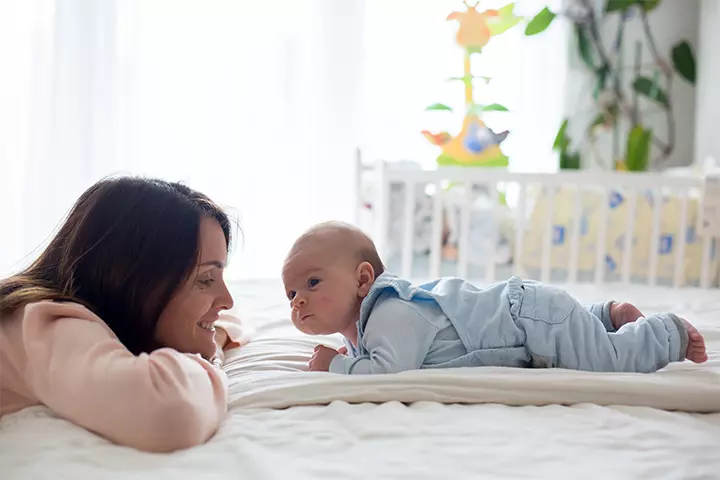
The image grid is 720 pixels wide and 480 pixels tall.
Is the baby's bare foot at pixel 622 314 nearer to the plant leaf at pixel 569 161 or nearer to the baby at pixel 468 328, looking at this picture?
the baby at pixel 468 328

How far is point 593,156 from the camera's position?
3.79 metres

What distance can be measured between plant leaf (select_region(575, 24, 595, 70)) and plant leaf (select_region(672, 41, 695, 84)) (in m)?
0.40

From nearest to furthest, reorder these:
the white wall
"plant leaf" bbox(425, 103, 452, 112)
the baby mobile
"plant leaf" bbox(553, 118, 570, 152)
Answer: the baby mobile
"plant leaf" bbox(425, 103, 452, 112)
the white wall
"plant leaf" bbox(553, 118, 570, 152)

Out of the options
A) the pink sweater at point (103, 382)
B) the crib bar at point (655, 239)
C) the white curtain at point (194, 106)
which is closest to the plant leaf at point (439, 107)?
the white curtain at point (194, 106)

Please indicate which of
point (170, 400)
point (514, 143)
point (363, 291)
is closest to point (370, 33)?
point (514, 143)

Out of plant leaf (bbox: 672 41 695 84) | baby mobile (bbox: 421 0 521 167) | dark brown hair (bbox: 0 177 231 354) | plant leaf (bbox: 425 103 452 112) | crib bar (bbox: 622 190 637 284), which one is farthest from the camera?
plant leaf (bbox: 672 41 695 84)

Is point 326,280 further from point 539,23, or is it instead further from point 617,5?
point 617,5

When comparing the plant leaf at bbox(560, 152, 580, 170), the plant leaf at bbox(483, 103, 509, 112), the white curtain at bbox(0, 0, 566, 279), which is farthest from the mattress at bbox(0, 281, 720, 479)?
the plant leaf at bbox(560, 152, 580, 170)

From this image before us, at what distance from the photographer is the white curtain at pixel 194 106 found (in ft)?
9.52

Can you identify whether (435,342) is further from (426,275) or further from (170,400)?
(426,275)

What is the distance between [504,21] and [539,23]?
0.25m

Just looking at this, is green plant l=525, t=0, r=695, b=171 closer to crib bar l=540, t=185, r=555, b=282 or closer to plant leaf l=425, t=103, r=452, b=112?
plant leaf l=425, t=103, r=452, b=112

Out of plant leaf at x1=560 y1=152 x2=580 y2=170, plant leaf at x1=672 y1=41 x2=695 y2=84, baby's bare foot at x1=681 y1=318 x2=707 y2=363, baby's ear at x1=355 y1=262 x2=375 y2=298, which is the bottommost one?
baby's bare foot at x1=681 y1=318 x2=707 y2=363

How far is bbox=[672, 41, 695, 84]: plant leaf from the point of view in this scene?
12.2ft
